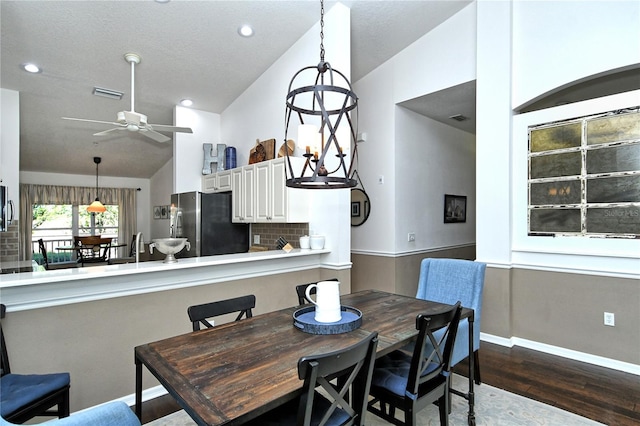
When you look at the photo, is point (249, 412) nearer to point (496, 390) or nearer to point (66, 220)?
point (496, 390)

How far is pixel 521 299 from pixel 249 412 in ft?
11.2

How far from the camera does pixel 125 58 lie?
3939 millimetres

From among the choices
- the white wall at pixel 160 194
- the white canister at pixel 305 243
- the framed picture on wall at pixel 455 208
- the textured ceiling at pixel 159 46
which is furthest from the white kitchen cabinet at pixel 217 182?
the framed picture on wall at pixel 455 208

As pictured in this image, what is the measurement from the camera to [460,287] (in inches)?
107

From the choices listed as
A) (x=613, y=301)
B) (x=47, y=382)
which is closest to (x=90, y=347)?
(x=47, y=382)

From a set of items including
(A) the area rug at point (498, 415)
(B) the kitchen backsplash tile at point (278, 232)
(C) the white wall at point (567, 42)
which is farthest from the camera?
(B) the kitchen backsplash tile at point (278, 232)

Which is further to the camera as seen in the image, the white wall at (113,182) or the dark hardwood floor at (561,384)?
the white wall at (113,182)

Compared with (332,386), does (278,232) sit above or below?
above

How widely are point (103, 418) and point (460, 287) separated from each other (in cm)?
246

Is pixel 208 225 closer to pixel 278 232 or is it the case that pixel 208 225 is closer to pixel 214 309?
pixel 278 232

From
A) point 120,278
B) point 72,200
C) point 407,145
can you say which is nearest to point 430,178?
point 407,145

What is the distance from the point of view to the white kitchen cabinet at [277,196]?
3.75 m

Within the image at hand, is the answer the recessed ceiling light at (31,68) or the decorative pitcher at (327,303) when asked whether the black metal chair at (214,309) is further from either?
the recessed ceiling light at (31,68)

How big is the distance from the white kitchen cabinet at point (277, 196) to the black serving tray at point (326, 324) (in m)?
1.82
